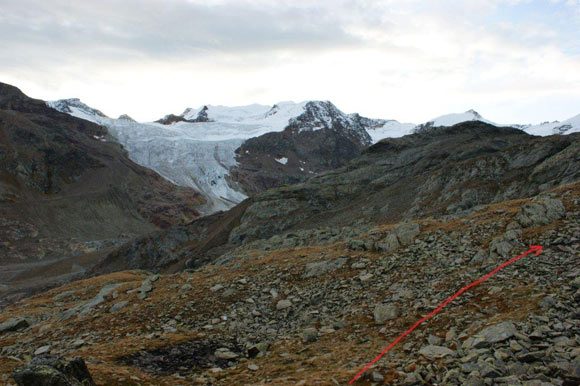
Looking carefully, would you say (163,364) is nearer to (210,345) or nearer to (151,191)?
(210,345)

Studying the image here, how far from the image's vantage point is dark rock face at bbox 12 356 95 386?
801 centimetres

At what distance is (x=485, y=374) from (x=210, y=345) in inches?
348

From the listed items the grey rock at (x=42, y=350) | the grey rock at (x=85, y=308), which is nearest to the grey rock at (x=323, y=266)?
the grey rock at (x=85, y=308)

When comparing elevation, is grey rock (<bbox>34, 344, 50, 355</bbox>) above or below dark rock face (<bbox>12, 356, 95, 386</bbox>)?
below

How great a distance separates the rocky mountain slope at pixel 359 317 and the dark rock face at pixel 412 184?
1005 inches

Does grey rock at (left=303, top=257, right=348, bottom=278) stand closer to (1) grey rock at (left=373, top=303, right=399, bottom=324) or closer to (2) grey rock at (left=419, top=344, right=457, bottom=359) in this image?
(1) grey rock at (left=373, top=303, right=399, bottom=324)

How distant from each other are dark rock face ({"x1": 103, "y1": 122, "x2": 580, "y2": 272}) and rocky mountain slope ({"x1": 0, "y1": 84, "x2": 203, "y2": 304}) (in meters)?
55.5

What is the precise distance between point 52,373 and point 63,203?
16535 centimetres

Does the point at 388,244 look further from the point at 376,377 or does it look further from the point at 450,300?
the point at 376,377

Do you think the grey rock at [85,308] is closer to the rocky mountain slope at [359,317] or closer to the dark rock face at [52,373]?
the rocky mountain slope at [359,317]

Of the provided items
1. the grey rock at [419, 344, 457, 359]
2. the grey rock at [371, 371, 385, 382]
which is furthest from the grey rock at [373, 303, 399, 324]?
the grey rock at [371, 371, 385, 382]

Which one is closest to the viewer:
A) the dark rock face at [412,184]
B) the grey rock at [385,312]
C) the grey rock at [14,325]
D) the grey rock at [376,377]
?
the grey rock at [376,377]

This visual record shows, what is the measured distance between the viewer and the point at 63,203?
495 feet

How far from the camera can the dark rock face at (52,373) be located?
801cm
